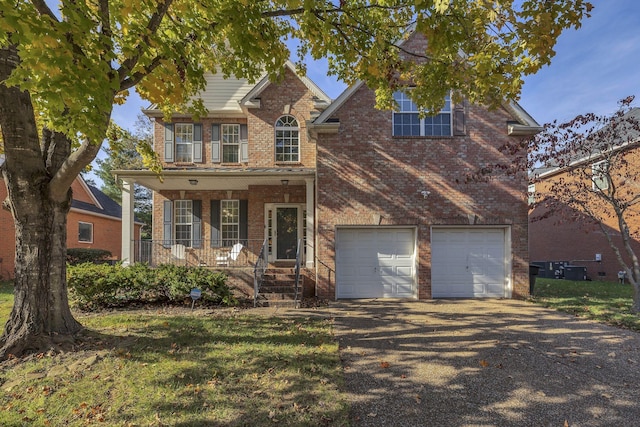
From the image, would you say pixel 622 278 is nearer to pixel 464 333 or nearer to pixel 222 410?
pixel 464 333

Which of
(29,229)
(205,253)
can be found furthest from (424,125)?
(29,229)

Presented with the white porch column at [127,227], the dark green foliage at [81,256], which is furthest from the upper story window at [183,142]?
the dark green foliage at [81,256]

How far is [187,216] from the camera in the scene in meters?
13.4

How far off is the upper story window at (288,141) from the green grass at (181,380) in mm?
7985

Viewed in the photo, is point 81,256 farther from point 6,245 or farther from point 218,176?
point 218,176

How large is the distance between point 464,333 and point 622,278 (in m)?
13.3

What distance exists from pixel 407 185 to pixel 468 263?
3.11m

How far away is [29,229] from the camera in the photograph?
5.28 m

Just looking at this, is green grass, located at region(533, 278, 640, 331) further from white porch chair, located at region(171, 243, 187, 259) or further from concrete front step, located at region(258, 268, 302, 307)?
white porch chair, located at region(171, 243, 187, 259)

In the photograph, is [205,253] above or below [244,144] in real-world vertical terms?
below

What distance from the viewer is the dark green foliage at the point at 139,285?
8555 mm

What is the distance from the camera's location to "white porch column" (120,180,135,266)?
1088 centimetres

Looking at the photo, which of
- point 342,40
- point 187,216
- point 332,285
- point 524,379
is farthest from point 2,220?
point 524,379

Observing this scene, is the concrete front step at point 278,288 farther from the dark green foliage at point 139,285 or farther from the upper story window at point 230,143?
the upper story window at point 230,143
